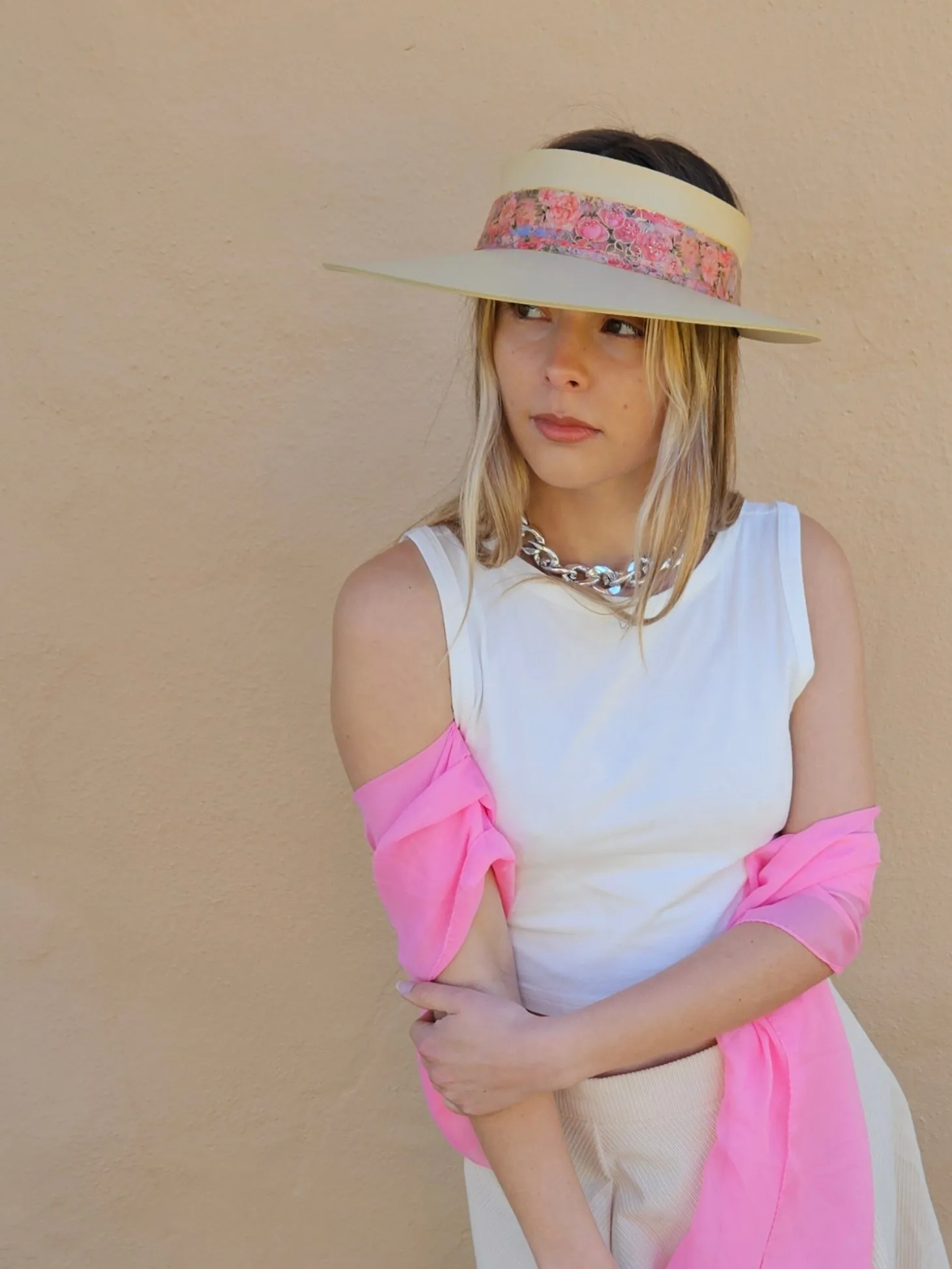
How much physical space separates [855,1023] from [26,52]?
1795 mm

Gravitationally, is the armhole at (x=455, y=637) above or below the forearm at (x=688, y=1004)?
above

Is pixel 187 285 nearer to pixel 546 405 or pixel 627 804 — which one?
pixel 546 405

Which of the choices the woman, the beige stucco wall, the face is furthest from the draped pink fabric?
the beige stucco wall

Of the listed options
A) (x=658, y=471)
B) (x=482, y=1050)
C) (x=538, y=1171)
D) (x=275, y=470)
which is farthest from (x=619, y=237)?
(x=538, y=1171)

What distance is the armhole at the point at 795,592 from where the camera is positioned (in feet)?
5.16

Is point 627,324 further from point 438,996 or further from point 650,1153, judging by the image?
point 650,1153

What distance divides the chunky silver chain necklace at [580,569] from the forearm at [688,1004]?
0.43m

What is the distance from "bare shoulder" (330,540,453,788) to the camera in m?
1.48

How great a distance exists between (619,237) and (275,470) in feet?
2.56

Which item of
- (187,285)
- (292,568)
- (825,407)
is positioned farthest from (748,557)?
(187,285)

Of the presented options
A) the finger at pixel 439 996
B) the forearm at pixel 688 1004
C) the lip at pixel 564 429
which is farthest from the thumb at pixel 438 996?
the lip at pixel 564 429

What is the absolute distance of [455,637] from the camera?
1530 millimetres

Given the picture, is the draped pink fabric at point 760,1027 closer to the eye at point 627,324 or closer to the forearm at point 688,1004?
the forearm at point 688,1004

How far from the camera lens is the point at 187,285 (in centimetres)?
198
